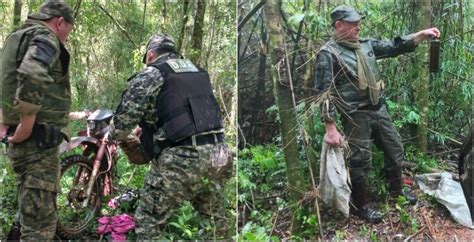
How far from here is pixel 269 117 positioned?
3213mm

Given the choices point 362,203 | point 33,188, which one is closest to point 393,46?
point 362,203

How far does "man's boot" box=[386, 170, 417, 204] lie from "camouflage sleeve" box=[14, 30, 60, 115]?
7.14 ft

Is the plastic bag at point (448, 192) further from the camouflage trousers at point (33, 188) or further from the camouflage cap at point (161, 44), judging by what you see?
the camouflage trousers at point (33, 188)

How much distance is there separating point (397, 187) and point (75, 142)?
2157 millimetres

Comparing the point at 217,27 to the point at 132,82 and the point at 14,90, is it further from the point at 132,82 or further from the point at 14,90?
the point at 14,90

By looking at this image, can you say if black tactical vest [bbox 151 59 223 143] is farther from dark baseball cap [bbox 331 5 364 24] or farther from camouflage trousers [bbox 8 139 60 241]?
dark baseball cap [bbox 331 5 364 24]

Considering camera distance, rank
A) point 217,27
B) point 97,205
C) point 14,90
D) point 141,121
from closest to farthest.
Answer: point 14,90, point 141,121, point 97,205, point 217,27

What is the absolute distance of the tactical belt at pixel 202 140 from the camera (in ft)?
10.1

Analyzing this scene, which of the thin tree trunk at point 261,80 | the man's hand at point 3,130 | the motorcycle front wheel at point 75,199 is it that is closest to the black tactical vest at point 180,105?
the thin tree trunk at point 261,80

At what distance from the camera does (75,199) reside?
10.8ft

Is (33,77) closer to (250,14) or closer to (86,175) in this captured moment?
(86,175)

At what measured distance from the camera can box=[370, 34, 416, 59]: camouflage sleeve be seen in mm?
3180

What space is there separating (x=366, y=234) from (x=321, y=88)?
98cm

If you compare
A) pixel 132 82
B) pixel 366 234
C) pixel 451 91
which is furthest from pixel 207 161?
pixel 451 91
